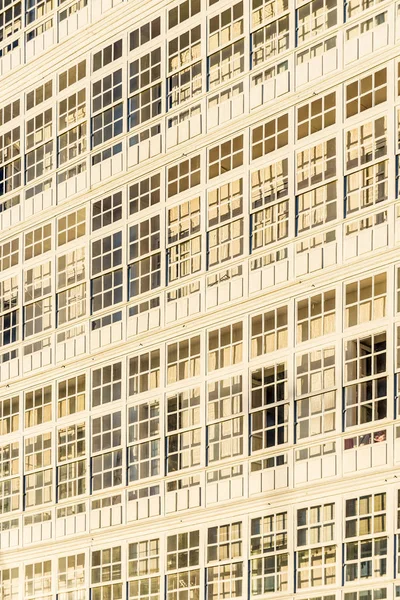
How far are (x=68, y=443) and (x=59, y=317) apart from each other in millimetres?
3482

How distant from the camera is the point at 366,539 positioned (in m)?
32.5

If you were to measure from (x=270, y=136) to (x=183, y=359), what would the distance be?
5.82m

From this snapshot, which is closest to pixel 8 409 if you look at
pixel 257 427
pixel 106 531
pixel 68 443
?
pixel 68 443

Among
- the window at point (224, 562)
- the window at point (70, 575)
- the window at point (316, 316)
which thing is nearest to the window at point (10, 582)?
the window at point (70, 575)

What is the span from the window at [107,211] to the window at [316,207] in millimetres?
6188

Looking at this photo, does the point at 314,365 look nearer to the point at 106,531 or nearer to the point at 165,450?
the point at 165,450

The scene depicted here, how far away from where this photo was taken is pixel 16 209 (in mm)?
43750

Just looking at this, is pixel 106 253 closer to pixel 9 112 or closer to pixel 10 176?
pixel 10 176

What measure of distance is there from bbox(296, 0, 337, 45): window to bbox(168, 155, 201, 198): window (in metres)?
4.12

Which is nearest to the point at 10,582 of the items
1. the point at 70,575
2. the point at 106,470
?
the point at 70,575

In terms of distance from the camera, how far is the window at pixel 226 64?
1499 inches

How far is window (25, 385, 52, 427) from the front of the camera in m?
41.1

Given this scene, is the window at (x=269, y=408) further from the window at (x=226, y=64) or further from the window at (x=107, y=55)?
the window at (x=107, y=55)

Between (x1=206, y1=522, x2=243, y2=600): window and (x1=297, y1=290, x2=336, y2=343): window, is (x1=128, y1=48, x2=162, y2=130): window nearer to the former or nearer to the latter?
(x1=297, y1=290, x2=336, y2=343): window
